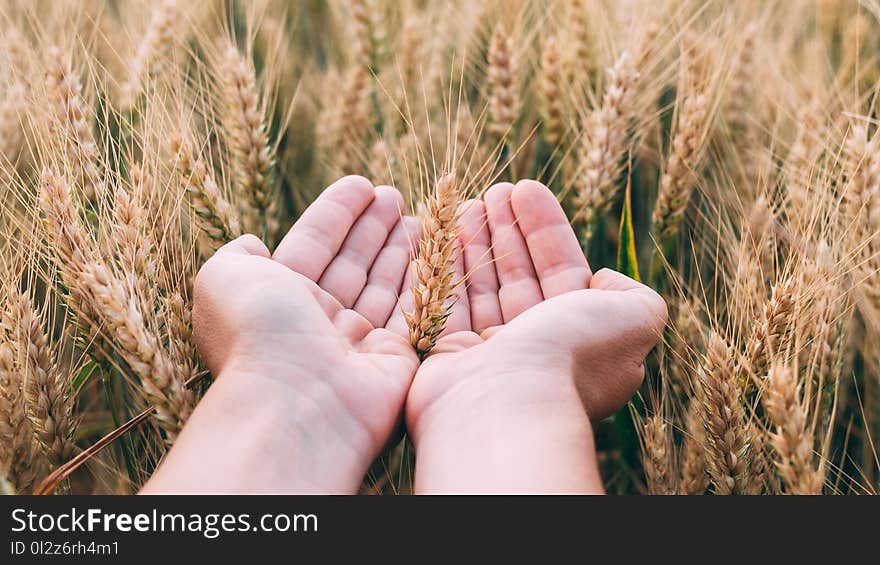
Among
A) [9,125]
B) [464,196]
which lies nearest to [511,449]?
[464,196]

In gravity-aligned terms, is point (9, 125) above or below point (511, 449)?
above

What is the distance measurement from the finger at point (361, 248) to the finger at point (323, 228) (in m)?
0.02

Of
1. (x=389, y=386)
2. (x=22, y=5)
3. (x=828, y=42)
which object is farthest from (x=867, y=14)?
(x=22, y=5)

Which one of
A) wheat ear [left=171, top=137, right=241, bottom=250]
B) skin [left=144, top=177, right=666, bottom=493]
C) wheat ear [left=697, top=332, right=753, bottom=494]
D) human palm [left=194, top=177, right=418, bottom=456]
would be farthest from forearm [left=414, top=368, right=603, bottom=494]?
wheat ear [left=171, top=137, right=241, bottom=250]

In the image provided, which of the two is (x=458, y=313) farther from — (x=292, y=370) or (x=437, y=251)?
(x=292, y=370)

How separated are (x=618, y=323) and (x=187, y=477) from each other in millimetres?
757

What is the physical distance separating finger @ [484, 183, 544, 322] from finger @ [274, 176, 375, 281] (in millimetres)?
269

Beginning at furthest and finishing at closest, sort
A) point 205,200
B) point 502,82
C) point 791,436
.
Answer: point 502,82 → point 205,200 → point 791,436

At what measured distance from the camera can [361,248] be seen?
144 centimetres

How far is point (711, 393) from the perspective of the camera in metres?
1.16

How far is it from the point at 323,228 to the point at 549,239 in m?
0.46

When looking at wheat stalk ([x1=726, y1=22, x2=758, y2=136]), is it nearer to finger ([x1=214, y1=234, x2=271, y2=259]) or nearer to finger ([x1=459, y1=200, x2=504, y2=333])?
finger ([x1=459, y1=200, x2=504, y2=333])

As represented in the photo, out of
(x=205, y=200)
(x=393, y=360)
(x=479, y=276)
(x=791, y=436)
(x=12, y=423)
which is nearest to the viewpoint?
(x=791, y=436)

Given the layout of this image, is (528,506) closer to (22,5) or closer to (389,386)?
(389,386)
